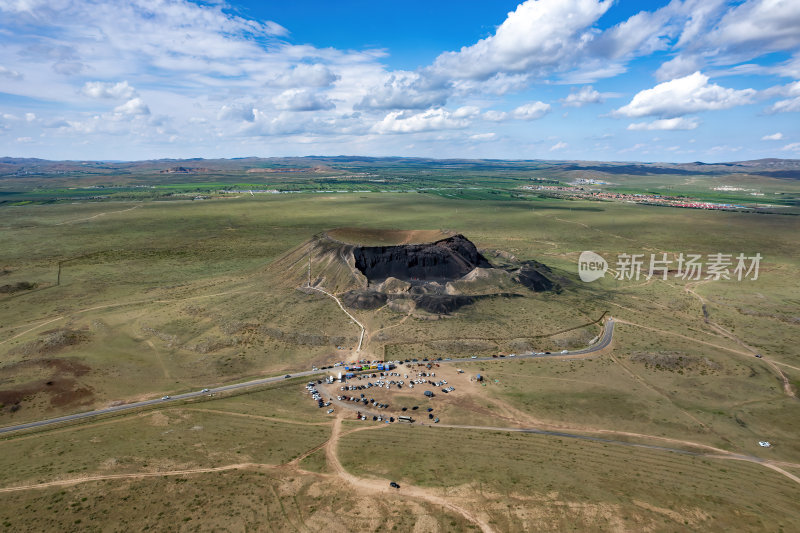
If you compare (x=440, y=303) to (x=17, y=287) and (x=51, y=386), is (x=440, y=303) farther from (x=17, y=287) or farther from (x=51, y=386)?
(x=17, y=287)

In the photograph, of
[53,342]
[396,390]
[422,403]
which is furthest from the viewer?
[53,342]

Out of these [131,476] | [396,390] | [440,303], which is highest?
[440,303]

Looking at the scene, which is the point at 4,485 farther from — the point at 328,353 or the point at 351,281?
the point at 351,281

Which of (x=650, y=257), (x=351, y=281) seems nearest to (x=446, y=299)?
(x=351, y=281)

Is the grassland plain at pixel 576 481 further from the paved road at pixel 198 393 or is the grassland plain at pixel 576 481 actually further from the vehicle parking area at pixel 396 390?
the paved road at pixel 198 393

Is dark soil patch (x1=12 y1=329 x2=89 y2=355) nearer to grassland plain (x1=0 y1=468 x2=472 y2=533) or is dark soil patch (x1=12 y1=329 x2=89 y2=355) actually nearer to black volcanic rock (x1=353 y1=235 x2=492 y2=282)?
grassland plain (x1=0 y1=468 x2=472 y2=533)

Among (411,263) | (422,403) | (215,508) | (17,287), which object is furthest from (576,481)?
(17,287)

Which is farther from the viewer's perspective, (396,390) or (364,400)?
(396,390)
